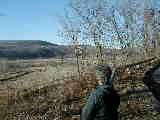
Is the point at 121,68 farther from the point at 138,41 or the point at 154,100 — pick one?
the point at 154,100

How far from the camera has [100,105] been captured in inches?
169

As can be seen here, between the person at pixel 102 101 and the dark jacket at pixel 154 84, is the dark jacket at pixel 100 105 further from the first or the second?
the dark jacket at pixel 154 84

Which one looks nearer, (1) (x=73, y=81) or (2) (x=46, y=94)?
(2) (x=46, y=94)

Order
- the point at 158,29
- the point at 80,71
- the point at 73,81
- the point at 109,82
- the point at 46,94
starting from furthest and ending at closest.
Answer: the point at 158,29 → the point at 80,71 → the point at 73,81 → the point at 46,94 → the point at 109,82

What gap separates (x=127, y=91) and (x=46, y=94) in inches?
115

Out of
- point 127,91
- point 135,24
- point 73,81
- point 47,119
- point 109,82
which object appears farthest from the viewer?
point 135,24

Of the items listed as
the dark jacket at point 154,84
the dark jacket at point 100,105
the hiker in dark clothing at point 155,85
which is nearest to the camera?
the dark jacket at point 100,105

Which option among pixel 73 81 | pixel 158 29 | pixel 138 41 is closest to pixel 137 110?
pixel 73 81

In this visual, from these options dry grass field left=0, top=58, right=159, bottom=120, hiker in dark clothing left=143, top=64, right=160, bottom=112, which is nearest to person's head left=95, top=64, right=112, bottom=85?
hiker in dark clothing left=143, top=64, right=160, bottom=112

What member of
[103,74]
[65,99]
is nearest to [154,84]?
[65,99]

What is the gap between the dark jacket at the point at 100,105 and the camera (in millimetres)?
4250

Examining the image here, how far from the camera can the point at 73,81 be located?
1416 centimetres

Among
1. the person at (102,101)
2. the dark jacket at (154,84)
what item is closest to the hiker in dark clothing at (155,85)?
the dark jacket at (154,84)

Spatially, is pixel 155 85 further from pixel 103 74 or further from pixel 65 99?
pixel 103 74
